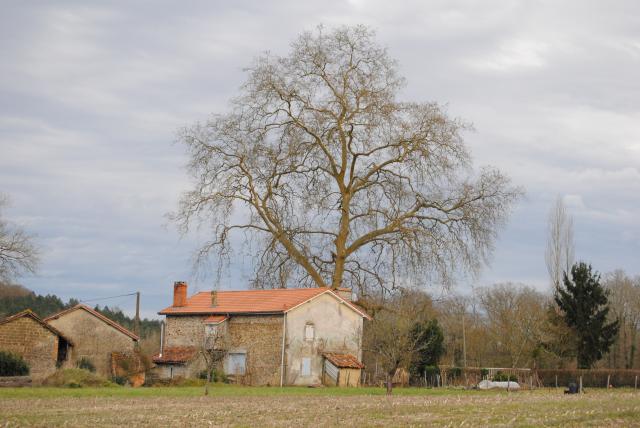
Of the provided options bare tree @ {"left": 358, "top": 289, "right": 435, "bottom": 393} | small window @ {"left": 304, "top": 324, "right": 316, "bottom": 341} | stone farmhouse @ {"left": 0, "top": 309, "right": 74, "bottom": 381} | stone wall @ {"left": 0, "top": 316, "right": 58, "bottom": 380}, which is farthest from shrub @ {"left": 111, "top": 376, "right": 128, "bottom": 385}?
bare tree @ {"left": 358, "top": 289, "right": 435, "bottom": 393}

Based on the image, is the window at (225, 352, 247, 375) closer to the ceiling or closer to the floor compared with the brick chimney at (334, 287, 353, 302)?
closer to the floor

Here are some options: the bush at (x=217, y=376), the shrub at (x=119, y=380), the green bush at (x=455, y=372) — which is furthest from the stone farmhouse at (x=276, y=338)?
the green bush at (x=455, y=372)

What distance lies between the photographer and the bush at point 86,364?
5397cm

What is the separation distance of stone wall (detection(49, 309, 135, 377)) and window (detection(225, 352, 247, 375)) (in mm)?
7082

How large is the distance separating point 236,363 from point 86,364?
30.6 ft

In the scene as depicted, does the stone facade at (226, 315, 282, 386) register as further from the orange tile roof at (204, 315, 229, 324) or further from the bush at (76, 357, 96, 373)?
the bush at (76, 357, 96, 373)

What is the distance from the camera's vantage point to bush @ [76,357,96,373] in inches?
2125

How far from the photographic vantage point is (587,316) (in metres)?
64.4

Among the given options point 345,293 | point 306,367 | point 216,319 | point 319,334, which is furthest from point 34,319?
point 345,293

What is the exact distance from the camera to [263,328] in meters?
53.7

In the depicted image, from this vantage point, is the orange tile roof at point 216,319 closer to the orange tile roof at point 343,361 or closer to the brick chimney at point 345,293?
the orange tile roof at point 343,361

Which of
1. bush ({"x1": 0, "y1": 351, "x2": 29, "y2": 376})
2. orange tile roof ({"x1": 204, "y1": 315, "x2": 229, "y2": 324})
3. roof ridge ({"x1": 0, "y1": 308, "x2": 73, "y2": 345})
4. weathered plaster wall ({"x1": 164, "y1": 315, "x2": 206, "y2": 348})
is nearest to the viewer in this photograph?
bush ({"x1": 0, "y1": 351, "x2": 29, "y2": 376})

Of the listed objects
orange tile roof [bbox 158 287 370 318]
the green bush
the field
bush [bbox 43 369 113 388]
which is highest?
orange tile roof [bbox 158 287 370 318]

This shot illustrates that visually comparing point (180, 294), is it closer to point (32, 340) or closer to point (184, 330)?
point (184, 330)
